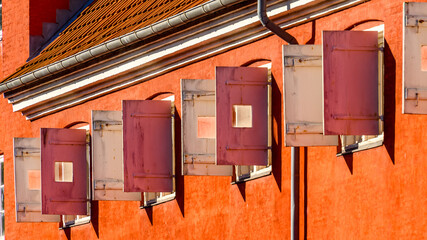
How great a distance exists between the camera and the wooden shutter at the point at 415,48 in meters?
17.2

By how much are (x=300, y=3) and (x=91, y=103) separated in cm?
610

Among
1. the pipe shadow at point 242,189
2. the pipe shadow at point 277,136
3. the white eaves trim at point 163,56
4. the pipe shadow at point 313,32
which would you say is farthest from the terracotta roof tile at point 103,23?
the pipe shadow at point 313,32

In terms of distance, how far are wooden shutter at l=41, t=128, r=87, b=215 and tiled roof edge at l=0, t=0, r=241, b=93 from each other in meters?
0.92

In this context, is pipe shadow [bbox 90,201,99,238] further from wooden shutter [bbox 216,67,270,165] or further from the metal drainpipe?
the metal drainpipe

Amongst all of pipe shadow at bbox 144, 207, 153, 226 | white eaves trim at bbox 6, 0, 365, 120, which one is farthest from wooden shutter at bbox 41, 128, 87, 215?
pipe shadow at bbox 144, 207, 153, 226

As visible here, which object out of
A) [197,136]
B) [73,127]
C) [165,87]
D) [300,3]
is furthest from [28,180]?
[300,3]

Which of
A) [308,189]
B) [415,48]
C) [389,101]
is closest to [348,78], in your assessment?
[389,101]

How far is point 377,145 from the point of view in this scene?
60.0ft

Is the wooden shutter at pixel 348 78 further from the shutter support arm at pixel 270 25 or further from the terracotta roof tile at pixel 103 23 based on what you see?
the terracotta roof tile at pixel 103 23

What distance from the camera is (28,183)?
25141 mm

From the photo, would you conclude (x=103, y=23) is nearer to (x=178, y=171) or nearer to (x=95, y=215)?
(x=95, y=215)

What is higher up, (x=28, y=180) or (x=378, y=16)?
(x=378, y=16)

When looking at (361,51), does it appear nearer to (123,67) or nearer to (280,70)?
(280,70)

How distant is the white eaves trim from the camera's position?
64.9 feet
